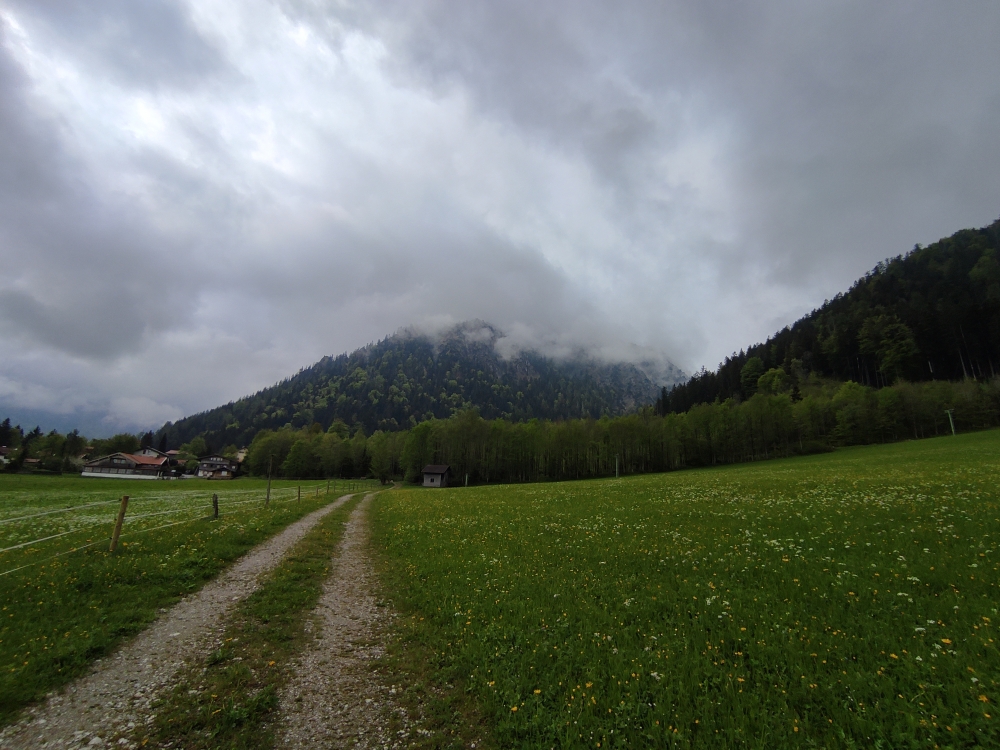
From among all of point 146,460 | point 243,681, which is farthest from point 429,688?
point 146,460

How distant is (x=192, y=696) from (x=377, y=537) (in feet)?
57.0

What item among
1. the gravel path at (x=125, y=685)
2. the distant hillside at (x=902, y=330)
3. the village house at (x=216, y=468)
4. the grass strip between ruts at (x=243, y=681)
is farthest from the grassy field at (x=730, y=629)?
the village house at (x=216, y=468)

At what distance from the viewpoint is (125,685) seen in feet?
25.2

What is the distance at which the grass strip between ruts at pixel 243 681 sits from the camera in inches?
252

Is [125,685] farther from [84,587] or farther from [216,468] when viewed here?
[216,468]

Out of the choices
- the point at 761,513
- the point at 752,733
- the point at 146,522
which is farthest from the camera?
the point at 146,522

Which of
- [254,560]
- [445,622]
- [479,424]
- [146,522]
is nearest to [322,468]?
[479,424]

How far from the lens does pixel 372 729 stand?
22.0 ft

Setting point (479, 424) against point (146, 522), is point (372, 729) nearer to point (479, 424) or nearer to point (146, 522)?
point (146, 522)

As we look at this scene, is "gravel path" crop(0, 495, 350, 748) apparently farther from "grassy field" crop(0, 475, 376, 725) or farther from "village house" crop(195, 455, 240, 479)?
"village house" crop(195, 455, 240, 479)

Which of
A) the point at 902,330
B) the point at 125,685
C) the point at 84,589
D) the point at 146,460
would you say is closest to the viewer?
the point at 125,685

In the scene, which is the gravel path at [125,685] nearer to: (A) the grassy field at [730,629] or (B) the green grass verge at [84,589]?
(B) the green grass verge at [84,589]

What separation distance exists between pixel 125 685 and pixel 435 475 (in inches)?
4248

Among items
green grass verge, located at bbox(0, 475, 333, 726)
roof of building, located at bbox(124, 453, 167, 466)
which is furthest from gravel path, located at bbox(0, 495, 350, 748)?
roof of building, located at bbox(124, 453, 167, 466)
